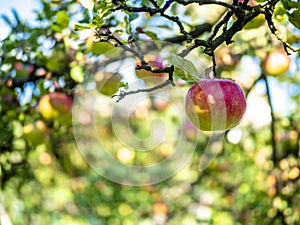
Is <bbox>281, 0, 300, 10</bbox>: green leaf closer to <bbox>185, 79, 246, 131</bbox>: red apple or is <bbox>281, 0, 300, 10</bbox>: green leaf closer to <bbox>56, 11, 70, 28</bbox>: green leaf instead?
<bbox>185, 79, 246, 131</bbox>: red apple

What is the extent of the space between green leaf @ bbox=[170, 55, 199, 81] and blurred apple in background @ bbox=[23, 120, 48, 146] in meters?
1.26

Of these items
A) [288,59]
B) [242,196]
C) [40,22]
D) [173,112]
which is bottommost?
[242,196]

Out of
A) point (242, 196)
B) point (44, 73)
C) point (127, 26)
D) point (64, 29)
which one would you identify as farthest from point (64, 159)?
point (127, 26)

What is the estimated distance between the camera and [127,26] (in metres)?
1.37

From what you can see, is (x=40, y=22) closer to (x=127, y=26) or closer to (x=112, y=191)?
(x=127, y=26)

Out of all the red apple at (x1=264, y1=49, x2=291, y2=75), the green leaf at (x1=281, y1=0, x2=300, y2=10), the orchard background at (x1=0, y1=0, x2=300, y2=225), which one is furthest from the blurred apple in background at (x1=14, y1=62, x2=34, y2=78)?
the green leaf at (x1=281, y1=0, x2=300, y2=10)

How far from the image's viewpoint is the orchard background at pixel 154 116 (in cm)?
118

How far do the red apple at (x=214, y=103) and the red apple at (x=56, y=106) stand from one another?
1.04m

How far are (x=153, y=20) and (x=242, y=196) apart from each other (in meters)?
1.97

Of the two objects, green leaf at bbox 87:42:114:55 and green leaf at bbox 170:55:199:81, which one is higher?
green leaf at bbox 170:55:199:81

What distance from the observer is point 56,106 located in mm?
2072

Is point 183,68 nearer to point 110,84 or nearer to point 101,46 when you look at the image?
point 101,46

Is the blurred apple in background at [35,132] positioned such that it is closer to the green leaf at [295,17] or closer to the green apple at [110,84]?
the green apple at [110,84]

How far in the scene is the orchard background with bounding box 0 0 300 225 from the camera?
1176 mm
